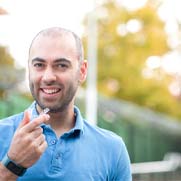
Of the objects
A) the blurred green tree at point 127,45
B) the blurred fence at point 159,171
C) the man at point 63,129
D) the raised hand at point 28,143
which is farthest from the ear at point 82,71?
the blurred green tree at point 127,45

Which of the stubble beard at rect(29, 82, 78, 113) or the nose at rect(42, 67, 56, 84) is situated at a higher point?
the nose at rect(42, 67, 56, 84)

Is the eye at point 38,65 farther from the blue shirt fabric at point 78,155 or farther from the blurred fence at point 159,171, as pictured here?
the blurred fence at point 159,171

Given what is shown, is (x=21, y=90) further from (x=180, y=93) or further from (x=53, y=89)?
(x=180, y=93)

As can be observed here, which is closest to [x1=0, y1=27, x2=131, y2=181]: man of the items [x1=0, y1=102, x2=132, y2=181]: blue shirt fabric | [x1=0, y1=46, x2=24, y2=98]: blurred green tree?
[x1=0, y1=102, x2=132, y2=181]: blue shirt fabric

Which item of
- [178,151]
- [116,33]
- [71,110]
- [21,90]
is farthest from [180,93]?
[71,110]

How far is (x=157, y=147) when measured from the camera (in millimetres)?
24062

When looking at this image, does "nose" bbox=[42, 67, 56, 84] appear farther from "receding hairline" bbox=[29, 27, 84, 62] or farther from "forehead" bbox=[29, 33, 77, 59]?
"receding hairline" bbox=[29, 27, 84, 62]

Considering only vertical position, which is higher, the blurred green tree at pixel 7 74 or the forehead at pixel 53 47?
the forehead at pixel 53 47

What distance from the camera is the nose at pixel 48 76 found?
281 centimetres

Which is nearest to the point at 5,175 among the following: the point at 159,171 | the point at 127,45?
the point at 159,171

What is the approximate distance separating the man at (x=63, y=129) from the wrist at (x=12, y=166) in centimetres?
9

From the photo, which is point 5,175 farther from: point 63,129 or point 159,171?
point 159,171

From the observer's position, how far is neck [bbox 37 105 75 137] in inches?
117

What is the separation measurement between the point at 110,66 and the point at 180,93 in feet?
19.6
